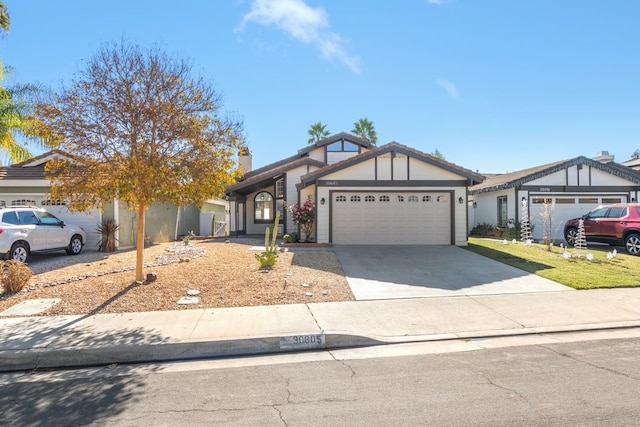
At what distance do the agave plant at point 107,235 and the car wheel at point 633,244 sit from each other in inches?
742

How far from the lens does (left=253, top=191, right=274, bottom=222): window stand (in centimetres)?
2344

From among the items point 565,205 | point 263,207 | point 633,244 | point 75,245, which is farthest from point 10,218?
point 565,205

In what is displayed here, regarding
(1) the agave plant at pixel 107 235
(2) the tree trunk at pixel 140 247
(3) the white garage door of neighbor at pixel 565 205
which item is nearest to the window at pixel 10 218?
(1) the agave plant at pixel 107 235

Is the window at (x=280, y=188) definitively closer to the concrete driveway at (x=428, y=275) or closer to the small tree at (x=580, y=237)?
the concrete driveway at (x=428, y=275)

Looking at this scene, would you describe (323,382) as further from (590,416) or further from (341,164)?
(341,164)

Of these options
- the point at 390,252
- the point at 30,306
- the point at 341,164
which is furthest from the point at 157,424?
the point at 341,164

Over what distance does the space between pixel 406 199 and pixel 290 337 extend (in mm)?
11126

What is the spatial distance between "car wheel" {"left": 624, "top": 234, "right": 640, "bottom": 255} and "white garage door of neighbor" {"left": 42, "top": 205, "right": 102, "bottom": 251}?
19.4 metres

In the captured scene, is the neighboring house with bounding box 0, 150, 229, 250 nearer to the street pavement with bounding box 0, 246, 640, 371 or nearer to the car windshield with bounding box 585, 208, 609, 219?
the street pavement with bounding box 0, 246, 640, 371

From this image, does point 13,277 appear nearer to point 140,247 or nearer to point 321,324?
point 140,247

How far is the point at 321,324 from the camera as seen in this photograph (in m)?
6.63

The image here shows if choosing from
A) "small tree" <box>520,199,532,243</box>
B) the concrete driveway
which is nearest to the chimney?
the concrete driveway

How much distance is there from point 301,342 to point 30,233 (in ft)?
34.6

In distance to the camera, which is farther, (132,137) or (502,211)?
(502,211)
